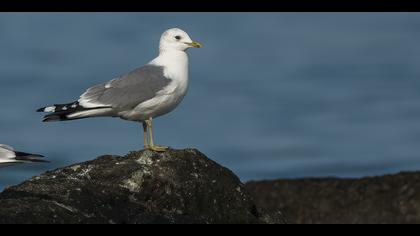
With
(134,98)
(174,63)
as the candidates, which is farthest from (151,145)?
(174,63)

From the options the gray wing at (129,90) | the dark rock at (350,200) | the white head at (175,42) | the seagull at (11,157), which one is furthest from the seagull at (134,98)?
the dark rock at (350,200)

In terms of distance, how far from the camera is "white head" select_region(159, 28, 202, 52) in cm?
1191

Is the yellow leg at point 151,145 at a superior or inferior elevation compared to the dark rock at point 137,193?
superior

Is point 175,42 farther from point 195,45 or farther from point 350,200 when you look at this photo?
point 350,200

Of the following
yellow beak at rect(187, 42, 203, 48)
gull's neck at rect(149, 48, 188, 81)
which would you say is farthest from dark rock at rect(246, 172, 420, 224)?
gull's neck at rect(149, 48, 188, 81)

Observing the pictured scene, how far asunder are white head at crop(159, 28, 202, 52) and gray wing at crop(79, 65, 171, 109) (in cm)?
71

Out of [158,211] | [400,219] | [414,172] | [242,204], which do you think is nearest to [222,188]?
[242,204]

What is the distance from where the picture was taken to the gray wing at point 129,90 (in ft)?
36.1

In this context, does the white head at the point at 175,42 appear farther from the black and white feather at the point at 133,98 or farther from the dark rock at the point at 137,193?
the dark rock at the point at 137,193

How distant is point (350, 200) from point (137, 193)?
7.05m

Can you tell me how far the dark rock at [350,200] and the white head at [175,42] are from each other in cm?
376

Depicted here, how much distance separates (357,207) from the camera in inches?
591

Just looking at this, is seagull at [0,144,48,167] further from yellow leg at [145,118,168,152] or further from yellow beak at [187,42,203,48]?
yellow beak at [187,42,203,48]

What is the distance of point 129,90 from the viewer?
437 inches
